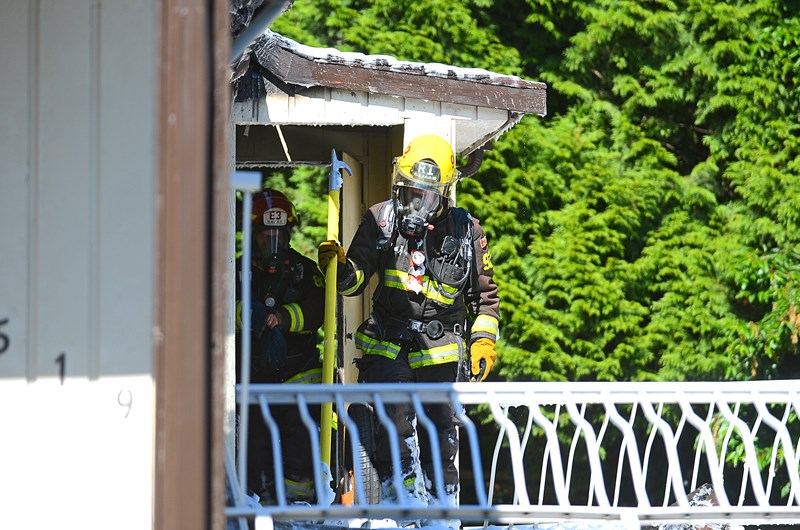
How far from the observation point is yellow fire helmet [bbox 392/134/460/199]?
20.4ft

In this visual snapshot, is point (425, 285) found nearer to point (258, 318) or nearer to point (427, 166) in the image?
point (427, 166)

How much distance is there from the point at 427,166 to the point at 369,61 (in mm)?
730

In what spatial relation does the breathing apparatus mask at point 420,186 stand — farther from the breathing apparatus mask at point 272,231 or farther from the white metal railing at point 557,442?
the white metal railing at point 557,442

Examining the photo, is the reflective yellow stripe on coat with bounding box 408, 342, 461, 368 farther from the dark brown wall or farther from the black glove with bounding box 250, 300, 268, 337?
the dark brown wall

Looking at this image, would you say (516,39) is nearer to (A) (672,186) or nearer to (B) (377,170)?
(A) (672,186)

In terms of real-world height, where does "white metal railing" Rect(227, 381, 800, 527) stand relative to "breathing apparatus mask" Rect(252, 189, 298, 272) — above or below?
below

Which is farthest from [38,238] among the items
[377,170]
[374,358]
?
[377,170]

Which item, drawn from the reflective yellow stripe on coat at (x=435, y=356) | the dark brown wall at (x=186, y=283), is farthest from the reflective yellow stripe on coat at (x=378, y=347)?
the dark brown wall at (x=186, y=283)

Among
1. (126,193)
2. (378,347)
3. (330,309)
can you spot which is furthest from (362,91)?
(126,193)

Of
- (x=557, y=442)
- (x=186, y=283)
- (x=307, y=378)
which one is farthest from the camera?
(x=307, y=378)

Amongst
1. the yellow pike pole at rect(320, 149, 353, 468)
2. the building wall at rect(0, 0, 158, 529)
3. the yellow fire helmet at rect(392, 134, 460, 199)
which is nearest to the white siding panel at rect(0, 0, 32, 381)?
the building wall at rect(0, 0, 158, 529)

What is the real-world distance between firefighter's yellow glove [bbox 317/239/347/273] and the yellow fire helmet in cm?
58

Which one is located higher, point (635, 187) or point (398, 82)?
point (398, 82)

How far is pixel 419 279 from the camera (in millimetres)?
6281
